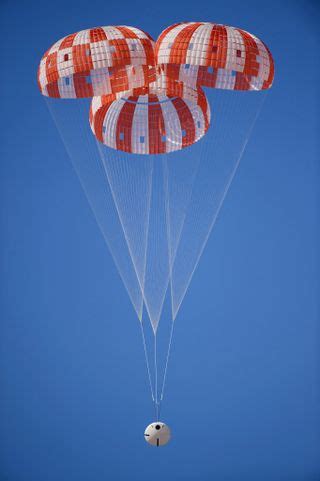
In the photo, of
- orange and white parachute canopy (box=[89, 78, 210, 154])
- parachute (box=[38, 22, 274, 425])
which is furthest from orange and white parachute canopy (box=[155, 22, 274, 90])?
orange and white parachute canopy (box=[89, 78, 210, 154])

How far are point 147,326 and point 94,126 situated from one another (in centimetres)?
1423

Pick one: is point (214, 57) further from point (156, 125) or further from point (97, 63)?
point (156, 125)

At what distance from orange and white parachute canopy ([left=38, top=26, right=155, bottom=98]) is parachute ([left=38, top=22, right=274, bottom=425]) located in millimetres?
15

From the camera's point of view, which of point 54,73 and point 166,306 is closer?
point 54,73

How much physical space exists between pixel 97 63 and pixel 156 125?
8.55 ft

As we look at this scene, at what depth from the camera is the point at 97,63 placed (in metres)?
11.5

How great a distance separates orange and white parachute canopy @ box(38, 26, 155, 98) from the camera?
455 inches

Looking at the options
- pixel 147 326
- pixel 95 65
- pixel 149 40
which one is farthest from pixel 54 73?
pixel 147 326

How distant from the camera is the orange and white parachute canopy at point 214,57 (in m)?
11.5

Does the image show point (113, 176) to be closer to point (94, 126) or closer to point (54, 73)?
point (94, 126)

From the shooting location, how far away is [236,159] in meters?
13.9

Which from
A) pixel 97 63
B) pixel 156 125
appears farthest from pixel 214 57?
pixel 156 125

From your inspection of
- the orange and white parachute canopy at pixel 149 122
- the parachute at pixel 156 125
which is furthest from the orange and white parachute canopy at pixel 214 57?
the orange and white parachute canopy at pixel 149 122

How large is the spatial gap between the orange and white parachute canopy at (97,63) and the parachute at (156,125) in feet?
0.05
